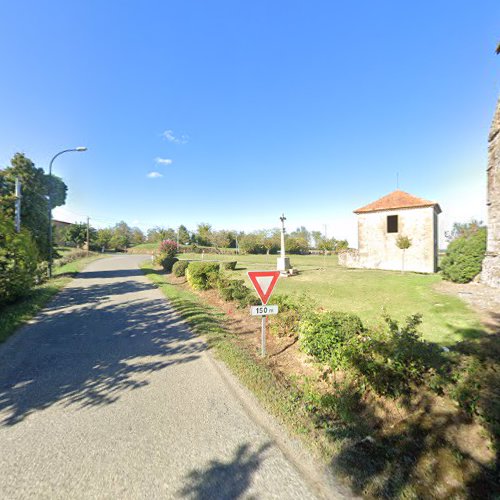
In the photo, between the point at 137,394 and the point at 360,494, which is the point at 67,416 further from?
the point at 360,494

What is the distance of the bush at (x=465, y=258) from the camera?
11.4 metres

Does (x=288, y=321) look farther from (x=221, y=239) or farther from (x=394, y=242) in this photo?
(x=221, y=239)

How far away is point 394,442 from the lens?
242cm

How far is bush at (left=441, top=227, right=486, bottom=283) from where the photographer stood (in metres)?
11.4

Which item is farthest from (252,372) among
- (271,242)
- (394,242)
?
(271,242)

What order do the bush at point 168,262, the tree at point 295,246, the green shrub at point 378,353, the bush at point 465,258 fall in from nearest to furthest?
the green shrub at point 378,353 < the bush at point 465,258 < the bush at point 168,262 < the tree at point 295,246

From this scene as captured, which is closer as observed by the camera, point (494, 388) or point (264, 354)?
point (494, 388)

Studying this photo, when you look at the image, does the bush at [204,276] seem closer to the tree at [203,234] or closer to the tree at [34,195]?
the tree at [34,195]

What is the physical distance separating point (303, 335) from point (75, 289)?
448 inches

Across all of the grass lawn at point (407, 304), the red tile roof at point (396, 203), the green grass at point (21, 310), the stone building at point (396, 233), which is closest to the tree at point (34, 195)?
the green grass at point (21, 310)

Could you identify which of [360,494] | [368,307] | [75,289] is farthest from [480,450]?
[75,289]

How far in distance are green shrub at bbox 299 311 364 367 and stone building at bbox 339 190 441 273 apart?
17.4m

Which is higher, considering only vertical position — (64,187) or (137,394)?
(64,187)

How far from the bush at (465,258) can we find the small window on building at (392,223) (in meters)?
6.67
